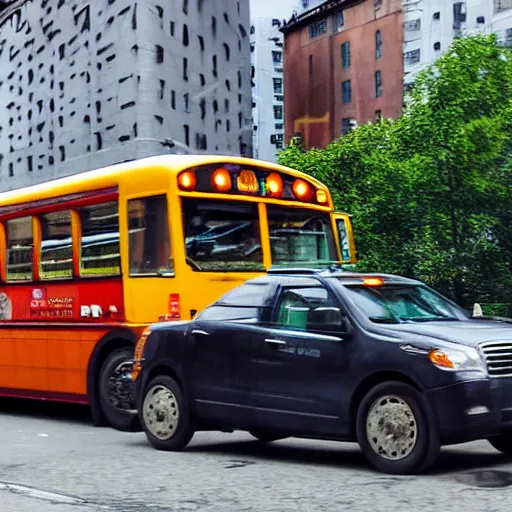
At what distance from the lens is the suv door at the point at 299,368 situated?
9422mm

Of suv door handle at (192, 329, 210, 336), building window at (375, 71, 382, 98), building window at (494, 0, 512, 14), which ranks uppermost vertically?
building window at (494, 0, 512, 14)

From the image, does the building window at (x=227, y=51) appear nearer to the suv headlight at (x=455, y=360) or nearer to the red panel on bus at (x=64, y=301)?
the red panel on bus at (x=64, y=301)

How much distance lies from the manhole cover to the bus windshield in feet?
16.0

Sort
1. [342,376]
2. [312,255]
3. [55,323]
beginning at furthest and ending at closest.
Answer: [55,323], [312,255], [342,376]

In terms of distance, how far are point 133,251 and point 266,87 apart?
313 ft

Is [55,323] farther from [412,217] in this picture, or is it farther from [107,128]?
[107,128]

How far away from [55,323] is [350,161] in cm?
4126

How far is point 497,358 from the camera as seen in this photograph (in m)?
8.86

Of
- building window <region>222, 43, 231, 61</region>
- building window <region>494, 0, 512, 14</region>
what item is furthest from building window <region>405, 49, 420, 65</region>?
building window <region>222, 43, 231, 61</region>

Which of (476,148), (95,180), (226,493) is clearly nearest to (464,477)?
(226,493)

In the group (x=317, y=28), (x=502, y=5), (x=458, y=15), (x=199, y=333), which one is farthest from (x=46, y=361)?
(x=317, y=28)

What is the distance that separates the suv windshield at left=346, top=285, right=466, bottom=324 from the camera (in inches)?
378

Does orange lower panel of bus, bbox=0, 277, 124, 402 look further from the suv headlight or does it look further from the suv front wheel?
the suv headlight

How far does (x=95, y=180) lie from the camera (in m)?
14.2
